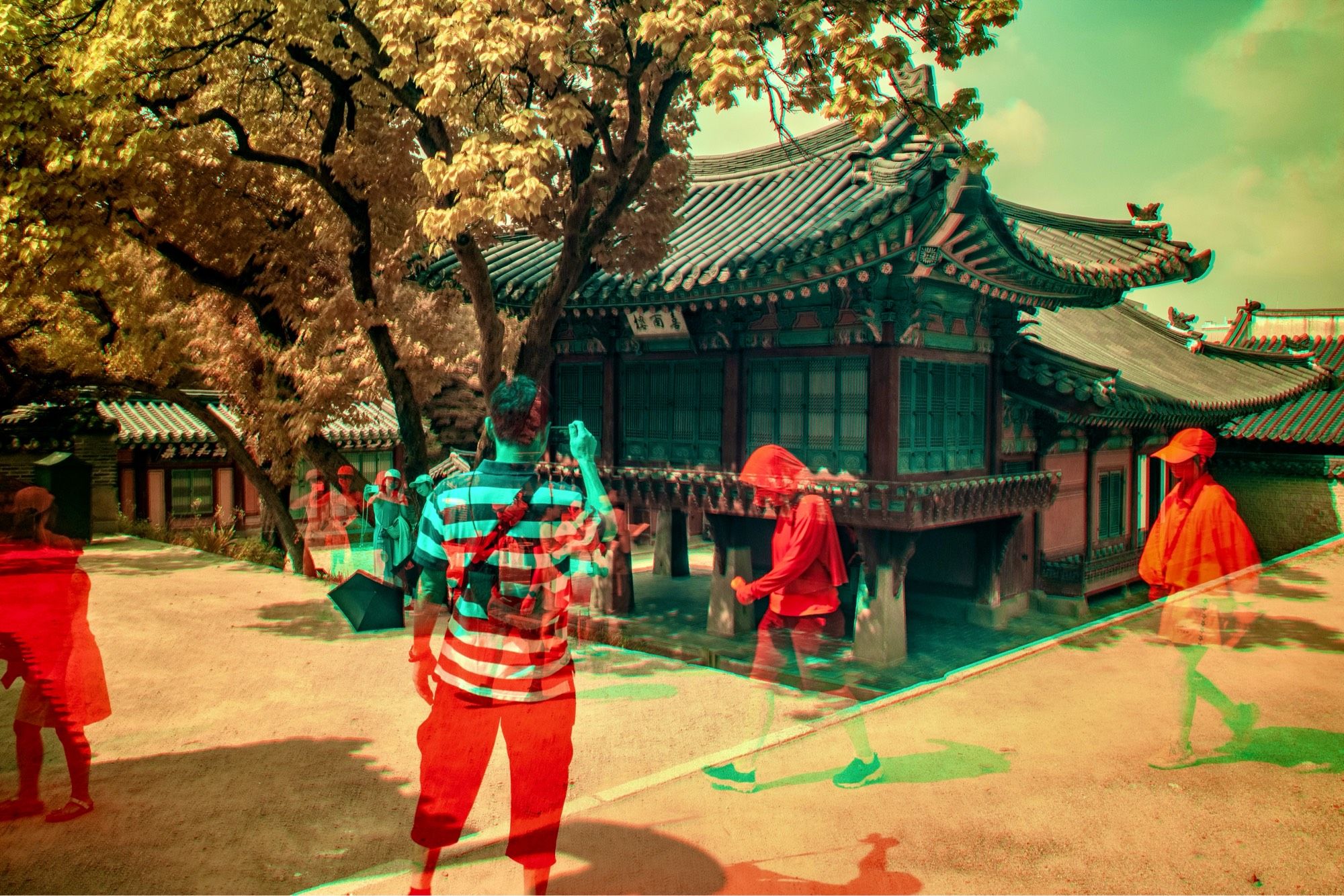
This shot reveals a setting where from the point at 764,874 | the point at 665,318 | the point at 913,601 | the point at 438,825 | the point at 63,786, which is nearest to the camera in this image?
the point at 438,825

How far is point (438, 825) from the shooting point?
Result: 3699mm

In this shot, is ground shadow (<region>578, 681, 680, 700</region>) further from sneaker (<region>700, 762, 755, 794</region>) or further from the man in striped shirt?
the man in striped shirt

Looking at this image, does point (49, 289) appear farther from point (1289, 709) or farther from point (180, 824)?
point (1289, 709)

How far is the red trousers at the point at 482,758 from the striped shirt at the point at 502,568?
0.24ft

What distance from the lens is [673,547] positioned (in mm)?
17875

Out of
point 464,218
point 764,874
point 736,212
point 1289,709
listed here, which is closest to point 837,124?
point 736,212

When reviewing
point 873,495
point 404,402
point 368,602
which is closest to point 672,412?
point 873,495

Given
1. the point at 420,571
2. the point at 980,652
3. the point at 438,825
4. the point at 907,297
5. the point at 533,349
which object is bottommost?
the point at 980,652

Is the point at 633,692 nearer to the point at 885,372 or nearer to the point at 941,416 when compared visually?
the point at 885,372

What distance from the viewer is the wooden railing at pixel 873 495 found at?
35.4 feet

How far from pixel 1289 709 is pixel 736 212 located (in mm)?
9527

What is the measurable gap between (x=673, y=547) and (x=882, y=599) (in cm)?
701

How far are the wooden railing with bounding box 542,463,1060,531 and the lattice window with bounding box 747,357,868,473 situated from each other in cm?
54

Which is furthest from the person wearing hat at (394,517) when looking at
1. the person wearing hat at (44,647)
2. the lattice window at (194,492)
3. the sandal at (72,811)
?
the lattice window at (194,492)
